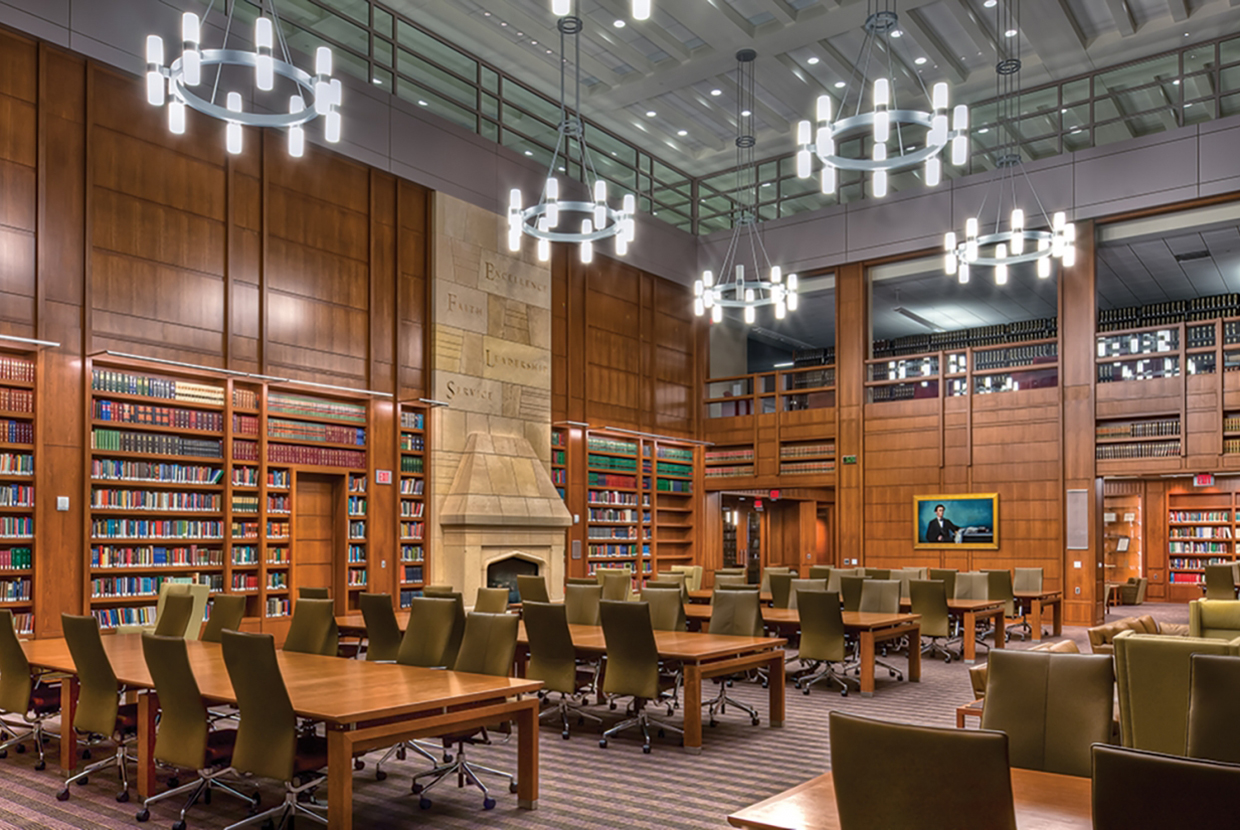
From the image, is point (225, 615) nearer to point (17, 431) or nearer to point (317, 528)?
point (17, 431)

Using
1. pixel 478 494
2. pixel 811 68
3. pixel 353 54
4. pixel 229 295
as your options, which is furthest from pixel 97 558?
pixel 811 68

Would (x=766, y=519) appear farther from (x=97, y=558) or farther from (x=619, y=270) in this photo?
(x=97, y=558)

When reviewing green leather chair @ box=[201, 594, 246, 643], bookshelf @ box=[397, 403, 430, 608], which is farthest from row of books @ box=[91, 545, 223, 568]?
green leather chair @ box=[201, 594, 246, 643]

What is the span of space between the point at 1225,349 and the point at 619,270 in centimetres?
902

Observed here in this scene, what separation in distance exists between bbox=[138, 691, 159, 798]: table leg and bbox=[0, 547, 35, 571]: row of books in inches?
193

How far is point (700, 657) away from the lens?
645 centimetres

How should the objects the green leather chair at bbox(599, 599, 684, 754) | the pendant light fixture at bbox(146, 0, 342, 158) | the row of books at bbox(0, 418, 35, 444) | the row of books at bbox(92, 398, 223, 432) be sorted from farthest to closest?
the row of books at bbox(92, 398, 223, 432) → the row of books at bbox(0, 418, 35, 444) → the green leather chair at bbox(599, 599, 684, 754) → the pendant light fixture at bbox(146, 0, 342, 158)

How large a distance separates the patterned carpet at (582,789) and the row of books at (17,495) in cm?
348

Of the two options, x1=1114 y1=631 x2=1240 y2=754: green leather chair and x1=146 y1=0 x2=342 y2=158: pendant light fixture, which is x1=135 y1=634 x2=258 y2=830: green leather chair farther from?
x1=1114 y1=631 x2=1240 y2=754: green leather chair

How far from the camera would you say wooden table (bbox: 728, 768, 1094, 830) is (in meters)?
2.64

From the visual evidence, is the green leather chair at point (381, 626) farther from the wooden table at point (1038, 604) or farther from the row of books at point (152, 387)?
the wooden table at point (1038, 604)

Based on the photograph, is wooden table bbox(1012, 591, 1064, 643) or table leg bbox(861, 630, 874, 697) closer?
table leg bbox(861, 630, 874, 697)

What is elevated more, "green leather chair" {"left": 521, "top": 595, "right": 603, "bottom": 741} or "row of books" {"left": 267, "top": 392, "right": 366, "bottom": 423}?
"row of books" {"left": 267, "top": 392, "right": 366, "bottom": 423}

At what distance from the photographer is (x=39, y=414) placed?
30.3 feet
